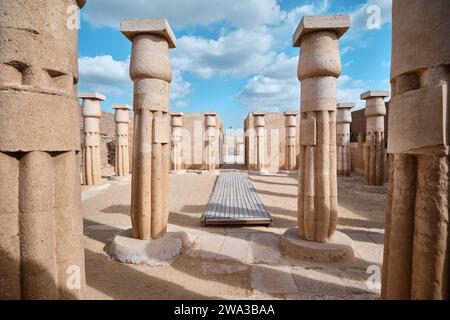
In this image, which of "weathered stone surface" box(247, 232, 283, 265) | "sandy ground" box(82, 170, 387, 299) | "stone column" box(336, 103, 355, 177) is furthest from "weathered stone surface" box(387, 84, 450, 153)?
"stone column" box(336, 103, 355, 177)

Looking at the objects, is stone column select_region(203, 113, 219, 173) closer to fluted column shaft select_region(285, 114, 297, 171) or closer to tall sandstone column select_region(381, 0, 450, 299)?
fluted column shaft select_region(285, 114, 297, 171)

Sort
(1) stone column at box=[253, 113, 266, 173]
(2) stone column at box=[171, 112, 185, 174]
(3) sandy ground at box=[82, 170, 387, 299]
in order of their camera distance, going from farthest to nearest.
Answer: (2) stone column at box=[171, 112, 185, 174] < (1) stone column at box=[253, 113, 266, 173] < (3) sandy ground at box=[82, 170, 387, 299]

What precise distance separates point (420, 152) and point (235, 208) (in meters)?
5.63

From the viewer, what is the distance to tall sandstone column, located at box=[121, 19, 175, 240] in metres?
4.10

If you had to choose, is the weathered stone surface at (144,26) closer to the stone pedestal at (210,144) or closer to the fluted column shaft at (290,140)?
the stone pedestal at (210,144)

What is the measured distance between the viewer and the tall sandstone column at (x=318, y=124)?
4.00 meters

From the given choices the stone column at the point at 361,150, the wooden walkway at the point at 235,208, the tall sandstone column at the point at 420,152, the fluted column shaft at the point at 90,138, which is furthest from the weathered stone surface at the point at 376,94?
the fluted column shaft at the point at 90,138

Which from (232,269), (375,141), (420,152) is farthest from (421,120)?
(375,141)

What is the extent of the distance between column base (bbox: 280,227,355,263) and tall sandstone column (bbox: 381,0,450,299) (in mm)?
2088

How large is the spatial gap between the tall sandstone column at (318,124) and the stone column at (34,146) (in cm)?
366

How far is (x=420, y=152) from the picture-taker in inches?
66.5

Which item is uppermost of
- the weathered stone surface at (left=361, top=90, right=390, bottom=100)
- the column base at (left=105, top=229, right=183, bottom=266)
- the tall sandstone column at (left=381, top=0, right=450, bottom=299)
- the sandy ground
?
the weathered stone surface at (left=361, top=90, right=390, bottom=100)

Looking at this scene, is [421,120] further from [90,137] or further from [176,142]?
[176,142]

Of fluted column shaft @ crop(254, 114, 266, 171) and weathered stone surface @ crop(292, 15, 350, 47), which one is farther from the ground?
weathered stone surface @ crop(292, 15, 350, 47)
